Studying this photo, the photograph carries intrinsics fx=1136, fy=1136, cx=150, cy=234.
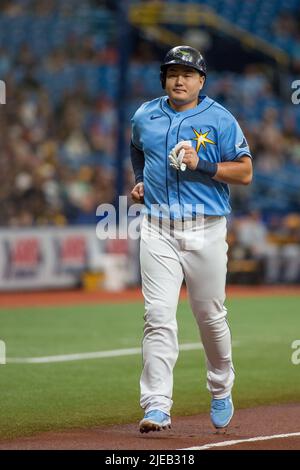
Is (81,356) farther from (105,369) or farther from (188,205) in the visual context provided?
(188,205)

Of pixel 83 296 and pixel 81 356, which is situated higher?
pixel 81 356

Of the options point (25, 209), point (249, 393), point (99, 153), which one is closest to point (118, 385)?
point (249, 393)

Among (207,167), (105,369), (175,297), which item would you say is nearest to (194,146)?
(207,167)

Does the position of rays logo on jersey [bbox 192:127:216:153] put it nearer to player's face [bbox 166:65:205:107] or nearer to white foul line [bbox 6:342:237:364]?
player's face [bbox 166:65:205:107]

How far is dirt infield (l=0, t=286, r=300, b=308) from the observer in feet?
55.4

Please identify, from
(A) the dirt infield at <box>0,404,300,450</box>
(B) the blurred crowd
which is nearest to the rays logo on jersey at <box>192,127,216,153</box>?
(A) the dirt infield at <box>0,404,300,450</box>

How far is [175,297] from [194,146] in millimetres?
914

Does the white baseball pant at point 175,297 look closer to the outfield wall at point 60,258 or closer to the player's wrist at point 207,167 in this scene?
the player's wrist at point 207,167

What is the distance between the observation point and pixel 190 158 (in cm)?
662

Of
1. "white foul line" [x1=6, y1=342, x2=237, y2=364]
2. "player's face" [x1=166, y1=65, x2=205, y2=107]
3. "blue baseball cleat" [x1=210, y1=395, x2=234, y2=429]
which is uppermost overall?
"player's face" [x1=166, y1=65, x2=205, y2=107]

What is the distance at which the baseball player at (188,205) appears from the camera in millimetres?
6781

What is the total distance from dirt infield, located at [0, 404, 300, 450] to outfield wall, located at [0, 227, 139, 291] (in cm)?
1111
